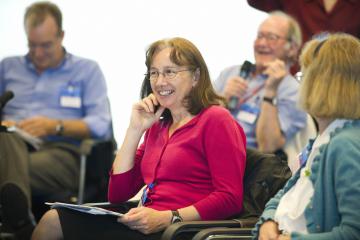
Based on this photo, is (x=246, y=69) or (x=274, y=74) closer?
(x=274, y=74)

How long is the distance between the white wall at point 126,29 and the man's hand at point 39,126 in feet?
2.60

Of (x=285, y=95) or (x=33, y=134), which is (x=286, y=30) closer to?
(x=285, y=95)

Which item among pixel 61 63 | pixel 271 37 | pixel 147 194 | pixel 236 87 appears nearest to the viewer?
pixel 147 194

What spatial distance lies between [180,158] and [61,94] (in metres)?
1.96

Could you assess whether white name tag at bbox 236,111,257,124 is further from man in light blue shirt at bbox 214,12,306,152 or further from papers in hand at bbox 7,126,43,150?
papers in hand at bbox 7,126,43,150

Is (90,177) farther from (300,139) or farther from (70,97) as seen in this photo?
(300,139)

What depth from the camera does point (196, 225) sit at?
98.4 inches

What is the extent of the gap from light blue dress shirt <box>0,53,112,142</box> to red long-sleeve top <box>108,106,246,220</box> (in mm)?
1645

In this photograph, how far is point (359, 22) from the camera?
4387mm

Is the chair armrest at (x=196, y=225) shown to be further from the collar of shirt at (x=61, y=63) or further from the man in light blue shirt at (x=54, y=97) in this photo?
the collar of shirt at (x=61, y=63)

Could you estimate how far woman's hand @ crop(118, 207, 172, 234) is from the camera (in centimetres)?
263

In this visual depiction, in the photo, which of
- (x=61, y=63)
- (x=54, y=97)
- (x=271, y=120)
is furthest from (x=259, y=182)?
(x=61, y=63)

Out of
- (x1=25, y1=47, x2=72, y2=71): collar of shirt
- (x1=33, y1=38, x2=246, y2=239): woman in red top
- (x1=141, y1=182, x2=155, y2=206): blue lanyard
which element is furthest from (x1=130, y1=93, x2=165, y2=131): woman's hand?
(x1=25, y1=47, x2=72, y2=71): collar of shirt

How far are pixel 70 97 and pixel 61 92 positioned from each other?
75 millimetres
